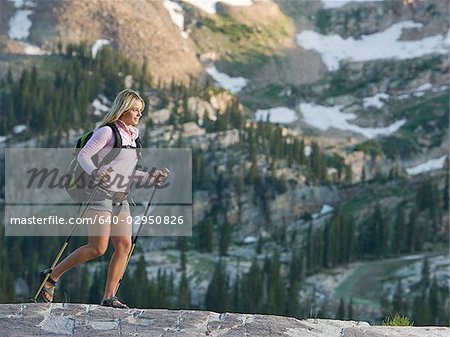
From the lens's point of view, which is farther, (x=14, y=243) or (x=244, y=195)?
(x=244, y=195)

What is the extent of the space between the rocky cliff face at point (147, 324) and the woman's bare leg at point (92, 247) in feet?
2.47

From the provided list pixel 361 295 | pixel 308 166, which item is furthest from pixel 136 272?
pixel 308 166

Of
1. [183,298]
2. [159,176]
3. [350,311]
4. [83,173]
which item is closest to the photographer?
[83,173]

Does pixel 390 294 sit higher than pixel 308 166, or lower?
lower

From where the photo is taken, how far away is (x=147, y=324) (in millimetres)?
14117

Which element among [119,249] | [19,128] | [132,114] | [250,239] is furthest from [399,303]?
[19,128]

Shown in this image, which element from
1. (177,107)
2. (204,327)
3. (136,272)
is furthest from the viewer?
(177,107)

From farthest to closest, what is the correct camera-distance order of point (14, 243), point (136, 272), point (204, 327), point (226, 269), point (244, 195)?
point (244, 195), point (14, 243), point (226, 269), point (136, 272), point (204, 327)

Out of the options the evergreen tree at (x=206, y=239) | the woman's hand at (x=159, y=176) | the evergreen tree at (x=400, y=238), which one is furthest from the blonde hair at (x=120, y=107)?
the evergreen tree at (x=400, y=238)

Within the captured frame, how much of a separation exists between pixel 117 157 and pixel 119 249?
158cm

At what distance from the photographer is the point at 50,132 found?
7249 inches

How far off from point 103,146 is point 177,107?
603ft

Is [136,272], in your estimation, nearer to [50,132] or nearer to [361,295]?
[361,295]

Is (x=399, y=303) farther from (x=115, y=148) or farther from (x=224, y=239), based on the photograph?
(x=115, y=148)
